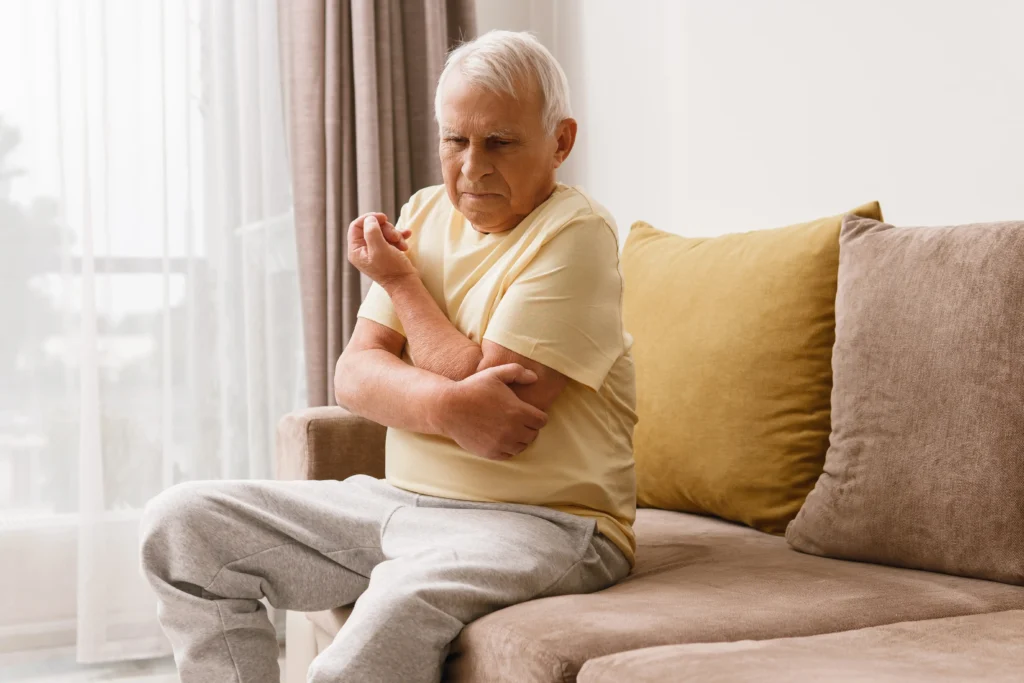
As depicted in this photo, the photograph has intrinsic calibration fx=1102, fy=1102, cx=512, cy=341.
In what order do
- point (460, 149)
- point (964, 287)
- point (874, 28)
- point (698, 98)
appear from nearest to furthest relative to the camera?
1. point (964, 287)
2. point (460, 149)
3. point (874, 28)
4. point (698, 98)

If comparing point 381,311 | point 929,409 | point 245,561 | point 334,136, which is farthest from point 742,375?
point 334,136

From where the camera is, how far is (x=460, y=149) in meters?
1.62

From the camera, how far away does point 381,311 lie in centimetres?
174

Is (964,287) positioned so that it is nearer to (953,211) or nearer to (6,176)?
(953,211)

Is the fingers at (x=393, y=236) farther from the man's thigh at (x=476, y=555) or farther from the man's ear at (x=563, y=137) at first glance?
the man's thigh at (x=476, y=555)

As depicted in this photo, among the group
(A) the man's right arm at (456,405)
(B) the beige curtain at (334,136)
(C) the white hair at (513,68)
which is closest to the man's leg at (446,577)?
(A) the man's right arm at (456,405)

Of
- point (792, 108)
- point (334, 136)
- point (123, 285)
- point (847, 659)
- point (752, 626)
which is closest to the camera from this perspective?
point (847, 659)

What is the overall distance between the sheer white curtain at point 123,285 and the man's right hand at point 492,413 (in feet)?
5.03

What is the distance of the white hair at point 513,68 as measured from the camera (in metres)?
1.57

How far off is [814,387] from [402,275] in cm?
68

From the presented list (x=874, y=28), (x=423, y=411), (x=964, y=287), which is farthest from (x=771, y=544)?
(x=874, y=28)

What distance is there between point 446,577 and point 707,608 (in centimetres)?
32

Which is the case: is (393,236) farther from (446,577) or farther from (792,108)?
(792,108)

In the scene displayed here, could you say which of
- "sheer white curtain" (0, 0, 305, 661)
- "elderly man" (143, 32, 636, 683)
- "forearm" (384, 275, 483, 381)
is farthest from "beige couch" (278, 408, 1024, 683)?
"sheer white curtain" (0, 0, 305, 661)
